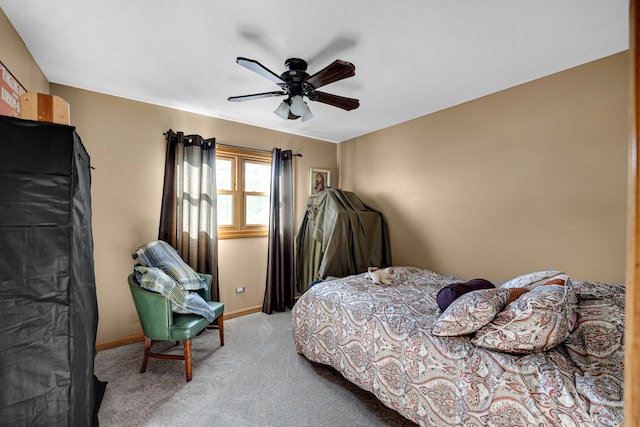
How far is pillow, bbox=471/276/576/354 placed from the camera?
4.60 feet

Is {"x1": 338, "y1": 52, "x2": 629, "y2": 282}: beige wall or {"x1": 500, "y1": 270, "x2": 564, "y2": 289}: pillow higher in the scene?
{"x1": 338, "y1": 52, "x2": 629, "y2": 282}: beige wall

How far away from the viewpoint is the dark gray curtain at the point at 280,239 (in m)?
3.75

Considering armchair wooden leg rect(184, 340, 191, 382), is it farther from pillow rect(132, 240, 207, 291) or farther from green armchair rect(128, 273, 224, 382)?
pillow rect(132, 240, 207, 291)

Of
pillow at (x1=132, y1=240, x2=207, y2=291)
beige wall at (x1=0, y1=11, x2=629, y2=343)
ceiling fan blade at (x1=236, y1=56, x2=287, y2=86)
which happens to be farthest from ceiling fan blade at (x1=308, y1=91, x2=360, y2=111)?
pillow at (x1=132, y1=240, x2=207, y2=291)

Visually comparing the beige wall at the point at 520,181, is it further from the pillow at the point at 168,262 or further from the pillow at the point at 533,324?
the pillow at the point at 168,262

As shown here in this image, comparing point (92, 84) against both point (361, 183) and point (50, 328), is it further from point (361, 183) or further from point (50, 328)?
point (361, 183)

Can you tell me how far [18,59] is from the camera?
75.4 inches

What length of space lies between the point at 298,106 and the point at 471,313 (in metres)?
1.85

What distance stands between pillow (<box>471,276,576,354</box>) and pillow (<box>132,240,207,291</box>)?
2389 millimetres

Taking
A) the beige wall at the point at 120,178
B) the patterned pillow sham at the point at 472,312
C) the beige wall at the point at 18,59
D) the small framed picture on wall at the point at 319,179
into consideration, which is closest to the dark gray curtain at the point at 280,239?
the small framed picture on wall at the point at 319,179

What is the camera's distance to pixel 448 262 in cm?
320

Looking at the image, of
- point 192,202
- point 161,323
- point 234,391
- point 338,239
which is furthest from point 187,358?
point 338,239

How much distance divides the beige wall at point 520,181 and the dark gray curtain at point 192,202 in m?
2.29

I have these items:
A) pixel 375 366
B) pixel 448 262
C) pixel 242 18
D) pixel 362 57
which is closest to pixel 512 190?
pixel 448 262
